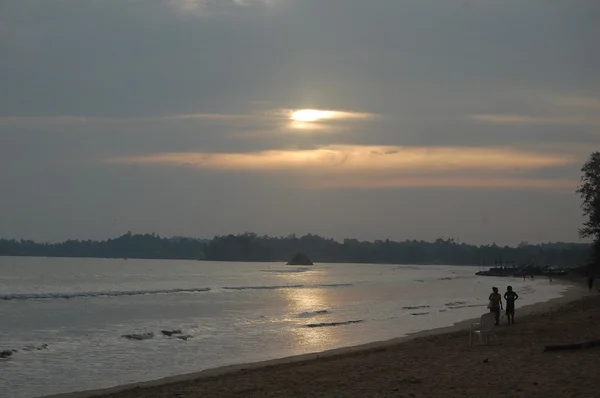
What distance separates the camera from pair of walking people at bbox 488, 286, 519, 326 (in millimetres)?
24297

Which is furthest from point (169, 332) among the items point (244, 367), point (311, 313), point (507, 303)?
point (507, 303)

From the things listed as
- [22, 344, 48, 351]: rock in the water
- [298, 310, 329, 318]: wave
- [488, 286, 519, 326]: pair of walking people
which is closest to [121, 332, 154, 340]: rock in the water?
[22, 344, 48, 351]: rock in the water

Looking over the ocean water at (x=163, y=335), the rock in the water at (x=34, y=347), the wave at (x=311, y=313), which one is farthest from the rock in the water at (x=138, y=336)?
the wave at (x=311, y=313)

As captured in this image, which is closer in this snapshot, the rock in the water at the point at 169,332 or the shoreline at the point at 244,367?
the shoreline at the point at 244,367

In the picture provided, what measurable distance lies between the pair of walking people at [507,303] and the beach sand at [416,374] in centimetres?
333

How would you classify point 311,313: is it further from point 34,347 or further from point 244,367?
point 244,367

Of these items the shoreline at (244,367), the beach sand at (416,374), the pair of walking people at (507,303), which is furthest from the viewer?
the pair of walking people at (507,303)

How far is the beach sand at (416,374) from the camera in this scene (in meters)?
11.7

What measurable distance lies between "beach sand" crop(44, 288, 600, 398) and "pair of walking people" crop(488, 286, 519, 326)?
10.9ft

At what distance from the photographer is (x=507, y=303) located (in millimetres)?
26156

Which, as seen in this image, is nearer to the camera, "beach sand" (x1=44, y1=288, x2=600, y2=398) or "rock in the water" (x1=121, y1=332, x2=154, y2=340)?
"beach sand" (x1=44, y1=288, x2=600, y2=398)

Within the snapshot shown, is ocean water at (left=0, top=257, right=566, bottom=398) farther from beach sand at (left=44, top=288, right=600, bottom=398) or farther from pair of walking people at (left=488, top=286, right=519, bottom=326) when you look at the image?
pair of walking people at (left=488, top=286, right=519, bottom=326)

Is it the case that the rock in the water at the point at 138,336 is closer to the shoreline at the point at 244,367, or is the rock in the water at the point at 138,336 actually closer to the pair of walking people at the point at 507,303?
the shoreline at the point at 244,367

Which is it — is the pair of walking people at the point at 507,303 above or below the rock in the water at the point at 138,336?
above
